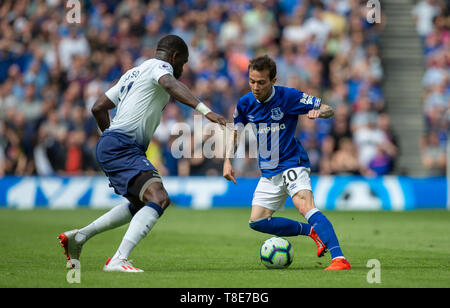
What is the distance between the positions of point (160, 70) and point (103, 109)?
3.40ft

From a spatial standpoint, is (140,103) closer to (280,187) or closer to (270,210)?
(280,187)

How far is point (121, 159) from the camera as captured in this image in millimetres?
8023

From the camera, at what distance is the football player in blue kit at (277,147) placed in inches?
337

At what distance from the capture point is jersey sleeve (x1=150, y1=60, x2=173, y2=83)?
787 cm

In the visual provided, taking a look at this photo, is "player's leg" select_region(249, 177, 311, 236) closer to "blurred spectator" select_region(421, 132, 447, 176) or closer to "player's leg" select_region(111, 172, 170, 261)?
"player's leg" select_region(111, 172, 170, 261)

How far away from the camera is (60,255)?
9.84 meters

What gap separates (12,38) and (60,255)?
41.7 ft

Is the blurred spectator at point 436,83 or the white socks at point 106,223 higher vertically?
the blurred spectator at point 436,83

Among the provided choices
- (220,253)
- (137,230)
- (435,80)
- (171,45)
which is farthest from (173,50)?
(435,80)

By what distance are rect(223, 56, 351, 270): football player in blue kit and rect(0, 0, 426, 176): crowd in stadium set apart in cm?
1032

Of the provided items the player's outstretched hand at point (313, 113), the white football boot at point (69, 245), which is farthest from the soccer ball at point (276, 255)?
the white football boot at point (69, 245)

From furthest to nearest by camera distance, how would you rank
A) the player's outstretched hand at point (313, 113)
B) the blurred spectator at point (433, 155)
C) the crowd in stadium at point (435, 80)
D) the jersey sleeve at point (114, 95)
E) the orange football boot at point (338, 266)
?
the crowd in stadium at point (435, 80), the blurred spectator at point (433, 155), the jersey sleeve at point (114, 95), the player's outstretched hand at point (313, 113), the orange football boot at point (338, 266)

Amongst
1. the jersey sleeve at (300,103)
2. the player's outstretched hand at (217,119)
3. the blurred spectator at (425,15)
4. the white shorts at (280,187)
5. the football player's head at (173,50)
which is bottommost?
the white shorts at (280,187)

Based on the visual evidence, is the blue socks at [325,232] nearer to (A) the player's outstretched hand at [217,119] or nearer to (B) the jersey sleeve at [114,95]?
(A) the player's outstretched hand at [217,119]
